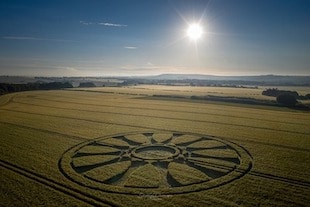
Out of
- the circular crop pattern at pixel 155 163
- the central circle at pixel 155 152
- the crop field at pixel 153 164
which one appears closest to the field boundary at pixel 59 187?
the crop field at pixel 153 164

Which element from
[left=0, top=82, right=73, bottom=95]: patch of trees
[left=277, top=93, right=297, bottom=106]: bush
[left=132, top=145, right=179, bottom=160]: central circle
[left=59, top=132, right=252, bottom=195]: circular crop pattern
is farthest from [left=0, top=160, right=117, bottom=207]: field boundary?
[left=0, top=82, right=73, bottom=95]: patch of trees

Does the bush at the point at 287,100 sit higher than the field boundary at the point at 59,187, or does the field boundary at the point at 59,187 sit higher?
the bush at the point at 287,100

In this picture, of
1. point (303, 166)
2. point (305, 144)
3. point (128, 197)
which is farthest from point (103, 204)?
point (305, 144)

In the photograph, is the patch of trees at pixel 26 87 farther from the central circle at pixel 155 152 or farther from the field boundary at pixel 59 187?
the central circle at pixel 155 152

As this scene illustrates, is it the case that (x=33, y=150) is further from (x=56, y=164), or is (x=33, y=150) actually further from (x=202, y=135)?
(x=202, y=135)

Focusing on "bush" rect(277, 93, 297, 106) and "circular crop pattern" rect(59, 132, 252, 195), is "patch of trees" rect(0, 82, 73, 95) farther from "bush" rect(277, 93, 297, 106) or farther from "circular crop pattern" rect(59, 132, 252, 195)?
"bush" rect(277, 93, 297, 106)

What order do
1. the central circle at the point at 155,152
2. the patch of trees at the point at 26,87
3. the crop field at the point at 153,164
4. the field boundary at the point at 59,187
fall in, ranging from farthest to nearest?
the patch of trees at the point at 26,87 → the central circle at the point at 155,152 → the crop field at the point at 153,164 → the field boundary at the point at 59,187

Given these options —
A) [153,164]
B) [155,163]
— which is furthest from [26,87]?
[153,164]
